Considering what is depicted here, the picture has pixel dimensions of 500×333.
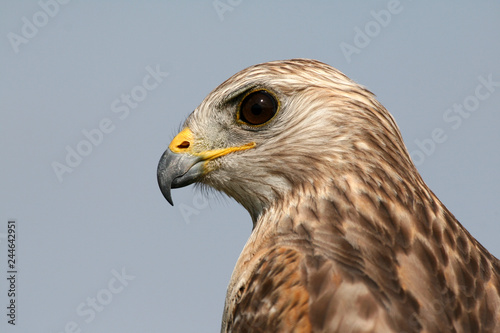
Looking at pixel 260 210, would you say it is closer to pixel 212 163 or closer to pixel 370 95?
pixel 212 163

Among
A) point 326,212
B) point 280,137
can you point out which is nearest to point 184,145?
point 280,137

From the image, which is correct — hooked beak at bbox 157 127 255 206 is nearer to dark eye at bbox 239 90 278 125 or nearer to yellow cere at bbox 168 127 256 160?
yellow cere at bbox 168 127 256 160

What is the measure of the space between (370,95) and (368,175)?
0.84 metres

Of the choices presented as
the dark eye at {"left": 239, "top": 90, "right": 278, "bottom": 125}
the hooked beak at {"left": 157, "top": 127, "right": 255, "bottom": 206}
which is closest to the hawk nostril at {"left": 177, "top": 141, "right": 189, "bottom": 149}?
the hooked beak at {"left": 157, "top": 127, "right": 255, "bottom": 206}

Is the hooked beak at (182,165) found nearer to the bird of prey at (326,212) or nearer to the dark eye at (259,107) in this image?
the bird of prey at (326,212)

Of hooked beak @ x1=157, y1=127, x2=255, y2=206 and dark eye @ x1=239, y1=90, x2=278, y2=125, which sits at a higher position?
dark eye @ x1=239, y1=90, x2=278, y2=125

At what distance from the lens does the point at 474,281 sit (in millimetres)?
4418

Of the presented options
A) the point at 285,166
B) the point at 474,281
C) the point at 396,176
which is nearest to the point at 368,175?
the point at 396,176

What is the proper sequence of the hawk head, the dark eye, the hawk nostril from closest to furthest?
the hawk head
the dark eye
the hawk nostril

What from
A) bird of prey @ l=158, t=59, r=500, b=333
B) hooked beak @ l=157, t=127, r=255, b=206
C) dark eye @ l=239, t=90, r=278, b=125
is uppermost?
dark eye @ l=239, t=90, r=278, b=125

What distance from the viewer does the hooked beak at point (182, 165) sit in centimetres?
575

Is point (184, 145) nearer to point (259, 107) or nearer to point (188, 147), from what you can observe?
point (188, 147)

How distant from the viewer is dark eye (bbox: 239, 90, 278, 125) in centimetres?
556

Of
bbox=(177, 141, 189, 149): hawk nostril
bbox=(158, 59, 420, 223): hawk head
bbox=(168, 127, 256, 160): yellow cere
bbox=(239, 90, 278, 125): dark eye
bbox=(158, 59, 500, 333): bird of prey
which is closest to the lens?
bbox=(158, 59, 500, 333): bird of prey
